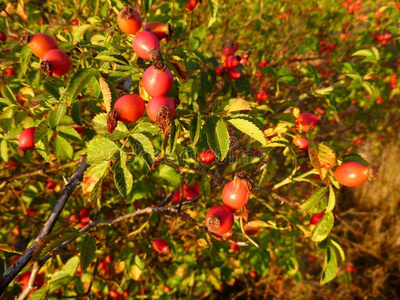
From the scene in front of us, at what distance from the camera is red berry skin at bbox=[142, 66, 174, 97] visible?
1.13 metres

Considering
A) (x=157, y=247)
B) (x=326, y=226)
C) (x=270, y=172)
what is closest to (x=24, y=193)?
(x=157, y=247)

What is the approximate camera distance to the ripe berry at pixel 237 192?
126 centimetres

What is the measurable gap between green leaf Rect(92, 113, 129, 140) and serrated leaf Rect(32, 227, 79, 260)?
0.55 meters

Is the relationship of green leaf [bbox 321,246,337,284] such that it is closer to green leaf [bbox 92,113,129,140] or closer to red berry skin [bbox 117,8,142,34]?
green leaf [bbox 92,113,129,140]

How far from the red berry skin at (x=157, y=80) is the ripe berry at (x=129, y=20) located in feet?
1.21

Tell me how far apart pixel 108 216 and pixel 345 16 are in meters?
6.30

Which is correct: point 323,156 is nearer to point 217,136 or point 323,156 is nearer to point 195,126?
point 217,136

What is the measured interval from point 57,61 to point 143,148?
0.58 m

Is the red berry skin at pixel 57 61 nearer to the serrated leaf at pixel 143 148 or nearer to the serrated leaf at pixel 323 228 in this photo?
the serrated leaf at pixel 143 148

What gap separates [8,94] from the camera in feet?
5.72

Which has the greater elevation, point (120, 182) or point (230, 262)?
point (120, 182)

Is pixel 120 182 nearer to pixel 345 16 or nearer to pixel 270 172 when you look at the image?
pixel 270 172

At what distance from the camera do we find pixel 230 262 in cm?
340

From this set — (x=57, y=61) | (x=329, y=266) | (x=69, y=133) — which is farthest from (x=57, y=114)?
(x=329, y=266)
